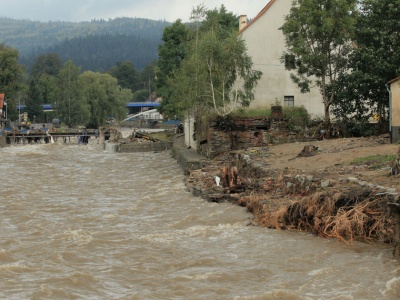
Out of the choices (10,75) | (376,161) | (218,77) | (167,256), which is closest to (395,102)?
(376,161)

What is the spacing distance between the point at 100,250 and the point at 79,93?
8384 centimetres

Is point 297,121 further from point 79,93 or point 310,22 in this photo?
point 79,93

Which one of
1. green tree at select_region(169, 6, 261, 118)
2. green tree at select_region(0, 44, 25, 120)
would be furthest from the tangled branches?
green tree at select_region(0, 44, 25, 120)

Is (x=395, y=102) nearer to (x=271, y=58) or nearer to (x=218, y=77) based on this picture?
(x=218, y=77)

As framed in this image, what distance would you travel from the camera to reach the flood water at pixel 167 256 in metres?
12.2

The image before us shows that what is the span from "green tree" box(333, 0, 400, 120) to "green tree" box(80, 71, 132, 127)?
208 ft

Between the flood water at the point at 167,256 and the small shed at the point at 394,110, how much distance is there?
10013 mm

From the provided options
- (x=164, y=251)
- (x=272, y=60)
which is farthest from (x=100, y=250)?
(x=272, y=60)

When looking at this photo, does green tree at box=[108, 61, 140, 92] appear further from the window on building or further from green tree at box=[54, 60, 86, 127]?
the window on building

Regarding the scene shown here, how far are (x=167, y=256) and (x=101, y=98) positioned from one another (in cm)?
8501

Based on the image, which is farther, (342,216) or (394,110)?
(394,110)

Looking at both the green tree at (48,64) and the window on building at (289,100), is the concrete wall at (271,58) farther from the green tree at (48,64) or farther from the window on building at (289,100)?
the green tree at (48,64)

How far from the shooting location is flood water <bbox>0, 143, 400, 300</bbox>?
12203 mm

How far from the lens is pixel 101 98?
98000 millimetres
